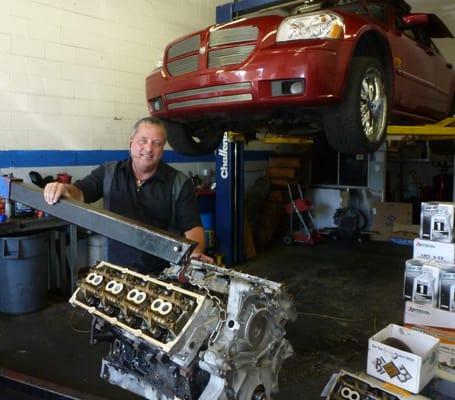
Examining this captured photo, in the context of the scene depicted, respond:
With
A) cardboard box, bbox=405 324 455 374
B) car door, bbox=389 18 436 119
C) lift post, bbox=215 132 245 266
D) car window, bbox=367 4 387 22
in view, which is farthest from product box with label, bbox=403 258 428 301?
lift post, bbox=215 132 245 266

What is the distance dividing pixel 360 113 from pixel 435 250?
1.14 meters

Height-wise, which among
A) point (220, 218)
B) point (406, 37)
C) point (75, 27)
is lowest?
point (220, 218)

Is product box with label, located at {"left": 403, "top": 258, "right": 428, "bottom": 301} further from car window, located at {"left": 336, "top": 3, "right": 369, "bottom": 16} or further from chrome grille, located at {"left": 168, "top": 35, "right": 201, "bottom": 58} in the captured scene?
chrome grille, located at {"left": 168, "top": 35, "right": 201, "bottom": 58}

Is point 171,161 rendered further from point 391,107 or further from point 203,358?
point 203,358

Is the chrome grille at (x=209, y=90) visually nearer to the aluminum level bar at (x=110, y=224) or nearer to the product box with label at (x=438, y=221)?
the aluminum level bar at (x=110, y=224)

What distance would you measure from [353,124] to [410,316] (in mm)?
1292

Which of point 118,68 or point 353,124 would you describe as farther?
point 118,68

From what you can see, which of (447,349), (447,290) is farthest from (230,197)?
(447,349)

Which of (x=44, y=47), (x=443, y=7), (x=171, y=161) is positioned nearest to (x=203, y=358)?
(x=44, y=47)

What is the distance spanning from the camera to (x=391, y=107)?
10.5 feet

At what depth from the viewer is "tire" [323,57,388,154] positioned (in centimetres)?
262

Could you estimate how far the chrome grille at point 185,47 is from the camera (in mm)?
2916

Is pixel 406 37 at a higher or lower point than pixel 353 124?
higher

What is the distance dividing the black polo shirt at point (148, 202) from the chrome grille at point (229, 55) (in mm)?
812
